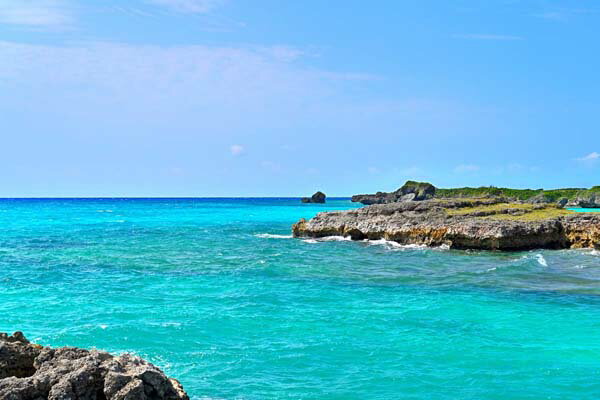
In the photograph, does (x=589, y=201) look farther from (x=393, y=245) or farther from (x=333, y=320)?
(x=333, y=320)

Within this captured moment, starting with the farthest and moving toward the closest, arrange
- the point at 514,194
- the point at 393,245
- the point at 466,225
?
the point at 514,194 → the point at 393,245 → the point at 466,225

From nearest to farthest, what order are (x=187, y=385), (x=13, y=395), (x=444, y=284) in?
(x=13, y=395) < (x=187, y=385) < (x=444, y=284)

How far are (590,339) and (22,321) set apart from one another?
21250 millimetres

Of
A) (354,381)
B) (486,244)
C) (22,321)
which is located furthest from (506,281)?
(22,321)

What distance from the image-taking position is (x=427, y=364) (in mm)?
15461

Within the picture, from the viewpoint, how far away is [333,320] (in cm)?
2038

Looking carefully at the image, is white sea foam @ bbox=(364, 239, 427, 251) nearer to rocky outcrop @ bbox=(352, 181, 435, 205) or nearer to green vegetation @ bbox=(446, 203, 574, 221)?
green vegetation @ bbox=(446, 203, 574, 221)

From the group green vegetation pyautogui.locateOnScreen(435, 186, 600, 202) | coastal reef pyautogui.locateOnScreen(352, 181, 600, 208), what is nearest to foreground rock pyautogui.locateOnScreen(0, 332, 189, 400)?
coastal reef pyautogui.locateOnScreen(352, 181, 600, 208)

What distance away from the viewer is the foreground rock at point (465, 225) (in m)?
43.8

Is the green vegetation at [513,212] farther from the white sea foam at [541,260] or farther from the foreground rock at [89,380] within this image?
the foreground rock at [89,380]

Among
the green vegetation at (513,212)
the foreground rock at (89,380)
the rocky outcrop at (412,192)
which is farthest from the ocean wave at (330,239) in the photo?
the rocky outcrop at (412,192)

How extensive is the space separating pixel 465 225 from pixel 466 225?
11 centimetres

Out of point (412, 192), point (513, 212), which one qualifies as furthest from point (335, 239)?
point (412, 192)

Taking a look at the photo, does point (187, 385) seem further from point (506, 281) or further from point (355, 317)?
point (506, 281)
